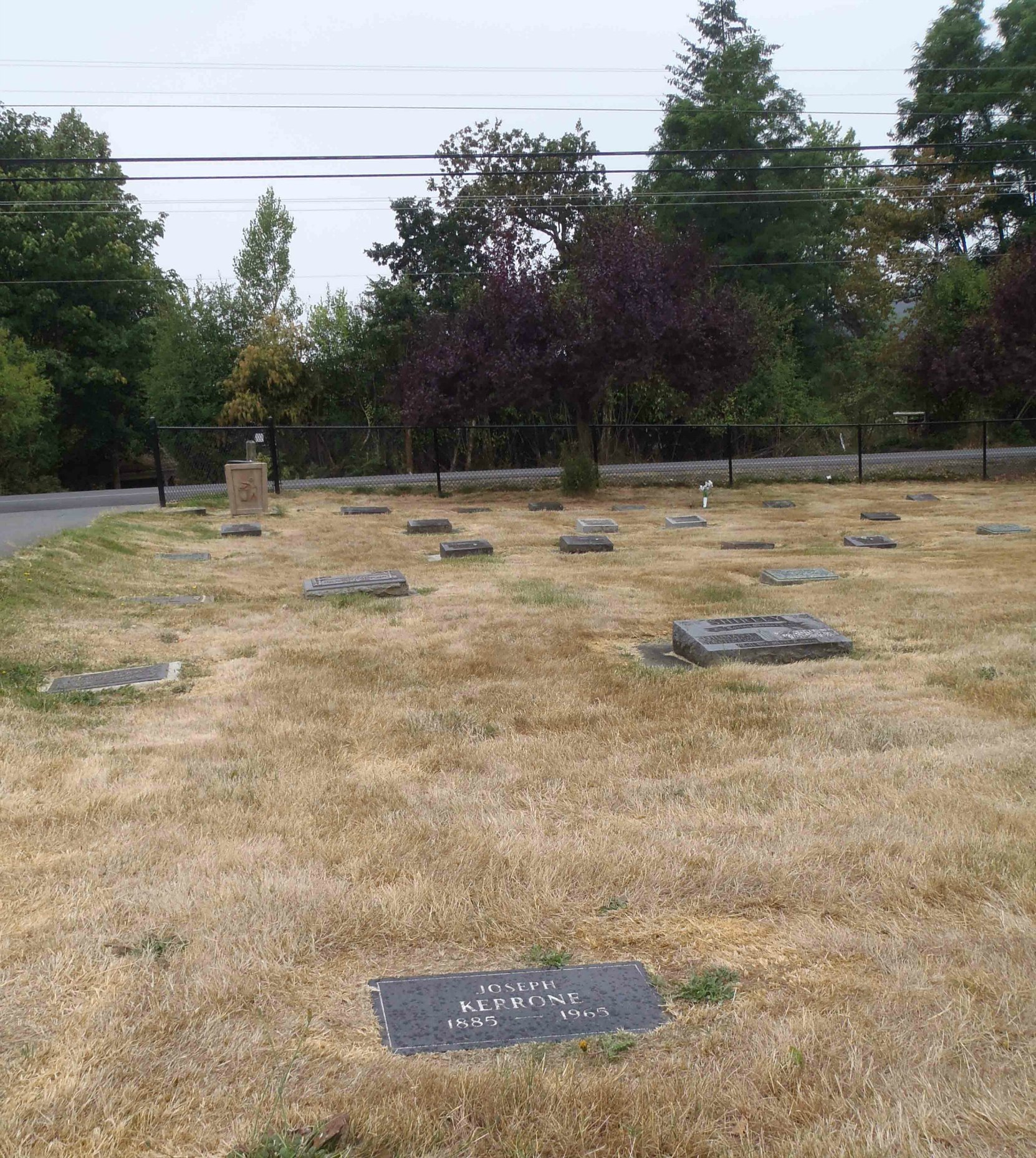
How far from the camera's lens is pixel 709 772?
472cm

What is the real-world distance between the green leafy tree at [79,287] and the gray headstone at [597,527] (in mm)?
20888

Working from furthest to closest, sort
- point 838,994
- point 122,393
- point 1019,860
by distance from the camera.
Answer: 1. point 122,393
2. point 1019,860
3. point 838,994

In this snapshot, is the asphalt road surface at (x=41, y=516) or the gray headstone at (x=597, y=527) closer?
the asphalt road surface at (x=41, y=516)

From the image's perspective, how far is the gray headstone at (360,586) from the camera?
376 inches

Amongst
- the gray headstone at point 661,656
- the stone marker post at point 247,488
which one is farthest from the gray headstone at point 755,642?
the stone marker post at point 247,488

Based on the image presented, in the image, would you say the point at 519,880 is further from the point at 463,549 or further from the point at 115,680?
the point at 463,549

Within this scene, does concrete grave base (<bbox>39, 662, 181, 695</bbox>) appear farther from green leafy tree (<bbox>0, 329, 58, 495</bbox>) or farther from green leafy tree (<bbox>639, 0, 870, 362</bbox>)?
green leafy tree (<bbox>639, 0, 870, 362</bbox>)

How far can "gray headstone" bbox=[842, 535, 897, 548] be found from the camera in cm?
1276

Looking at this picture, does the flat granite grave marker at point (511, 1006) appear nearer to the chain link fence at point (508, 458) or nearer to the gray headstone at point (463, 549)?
the gray headstone at point (463, 549)

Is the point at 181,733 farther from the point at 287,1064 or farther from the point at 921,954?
the point at 921,954

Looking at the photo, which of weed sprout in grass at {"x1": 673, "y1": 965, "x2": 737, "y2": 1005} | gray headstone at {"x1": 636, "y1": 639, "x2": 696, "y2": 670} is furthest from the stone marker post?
weed sprout in grass at {"x1": 673, "y1": 965, "x2": 737, "y2": 1005}

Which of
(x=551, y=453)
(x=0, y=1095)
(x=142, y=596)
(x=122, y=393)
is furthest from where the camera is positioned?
(x=122, y=393)

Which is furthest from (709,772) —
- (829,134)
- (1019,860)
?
(829,134)

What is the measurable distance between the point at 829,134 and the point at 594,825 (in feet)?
151
